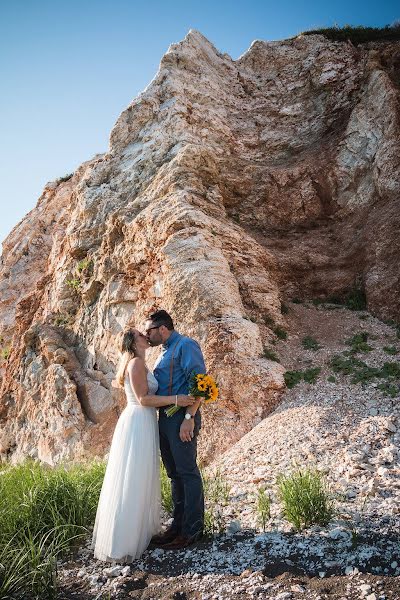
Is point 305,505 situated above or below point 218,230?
below

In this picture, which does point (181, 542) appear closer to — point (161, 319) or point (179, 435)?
point (179, 435)

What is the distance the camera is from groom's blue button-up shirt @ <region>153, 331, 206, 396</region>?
4.85 metres

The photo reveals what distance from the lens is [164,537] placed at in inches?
187

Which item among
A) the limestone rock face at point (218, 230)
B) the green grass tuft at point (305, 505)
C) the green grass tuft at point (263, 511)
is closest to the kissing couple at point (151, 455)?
the green grass tuft at point (263, 511)

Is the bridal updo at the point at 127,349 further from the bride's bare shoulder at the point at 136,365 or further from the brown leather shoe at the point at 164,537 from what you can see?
the brown leather shoe at the point at 164,537

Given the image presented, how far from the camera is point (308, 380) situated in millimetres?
9438

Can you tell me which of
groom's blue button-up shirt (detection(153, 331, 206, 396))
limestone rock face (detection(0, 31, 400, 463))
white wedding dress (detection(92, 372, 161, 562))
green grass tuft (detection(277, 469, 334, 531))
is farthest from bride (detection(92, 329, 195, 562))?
limestone rock face (detection(0, 31, 400, 463))

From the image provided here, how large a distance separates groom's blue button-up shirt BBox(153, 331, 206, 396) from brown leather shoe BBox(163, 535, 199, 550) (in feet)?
5.06

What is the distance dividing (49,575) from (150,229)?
9714 millimetres

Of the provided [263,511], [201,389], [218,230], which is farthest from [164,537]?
[218,230]

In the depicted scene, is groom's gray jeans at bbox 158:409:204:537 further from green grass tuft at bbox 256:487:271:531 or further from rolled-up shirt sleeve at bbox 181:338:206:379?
green grass tuft at bbox 256:487:271:531

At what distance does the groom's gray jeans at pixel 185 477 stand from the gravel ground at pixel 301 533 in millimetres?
249

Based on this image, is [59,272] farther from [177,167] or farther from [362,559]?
[362,559]

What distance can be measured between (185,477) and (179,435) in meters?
0.46
